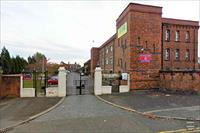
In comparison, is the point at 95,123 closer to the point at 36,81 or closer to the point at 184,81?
the point at 36,81

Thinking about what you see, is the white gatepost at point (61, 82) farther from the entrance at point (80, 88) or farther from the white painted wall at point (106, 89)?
the white painted wall at point (106, 89)

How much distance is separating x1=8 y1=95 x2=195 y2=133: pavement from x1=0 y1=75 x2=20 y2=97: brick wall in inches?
292

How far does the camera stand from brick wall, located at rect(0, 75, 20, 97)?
17766mm

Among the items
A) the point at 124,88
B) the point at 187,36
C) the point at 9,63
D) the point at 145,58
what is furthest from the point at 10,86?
the point at 9,63

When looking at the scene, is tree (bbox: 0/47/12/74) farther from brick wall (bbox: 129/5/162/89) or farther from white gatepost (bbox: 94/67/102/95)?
brick wall (bbox: 129/5/162/89)

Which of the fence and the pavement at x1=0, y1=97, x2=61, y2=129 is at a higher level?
the fence

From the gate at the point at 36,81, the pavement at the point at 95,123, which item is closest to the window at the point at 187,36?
the gate at the point at 36,81

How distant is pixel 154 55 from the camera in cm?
2225

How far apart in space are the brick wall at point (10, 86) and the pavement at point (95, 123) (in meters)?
7.43

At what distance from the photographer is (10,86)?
1789cm

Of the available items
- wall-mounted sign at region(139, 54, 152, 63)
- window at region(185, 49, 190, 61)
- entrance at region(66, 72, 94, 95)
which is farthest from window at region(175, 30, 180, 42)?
entrance at region(66, 72, 94, 95)

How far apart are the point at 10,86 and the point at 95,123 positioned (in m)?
11.6

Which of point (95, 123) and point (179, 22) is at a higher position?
point (179, 22)

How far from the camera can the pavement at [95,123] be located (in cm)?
841
